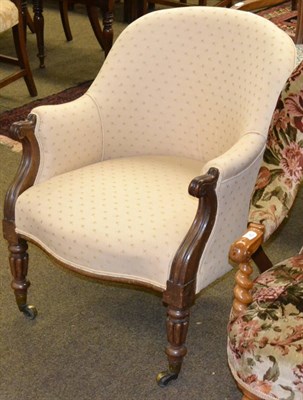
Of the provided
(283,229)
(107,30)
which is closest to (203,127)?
(283,229)

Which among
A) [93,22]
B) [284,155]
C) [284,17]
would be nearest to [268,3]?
[284,17]

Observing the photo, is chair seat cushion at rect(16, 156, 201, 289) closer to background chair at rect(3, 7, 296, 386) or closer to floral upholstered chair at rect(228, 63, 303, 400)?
background chair at rect(3, 7, 296, 386)

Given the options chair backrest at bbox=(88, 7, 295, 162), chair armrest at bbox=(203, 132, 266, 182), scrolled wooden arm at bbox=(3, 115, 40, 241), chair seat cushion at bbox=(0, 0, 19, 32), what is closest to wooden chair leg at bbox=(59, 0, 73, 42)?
chair seat cushion at bbox=(0, 0, 19, 32)

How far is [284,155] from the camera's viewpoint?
189 centimetres

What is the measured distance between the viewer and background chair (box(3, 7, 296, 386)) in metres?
1.89

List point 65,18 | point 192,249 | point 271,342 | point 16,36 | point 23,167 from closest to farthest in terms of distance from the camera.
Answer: point 271,342
point 192,249
point 23,167
point 16,36
point 65,18

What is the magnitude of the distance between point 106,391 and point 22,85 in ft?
7.69

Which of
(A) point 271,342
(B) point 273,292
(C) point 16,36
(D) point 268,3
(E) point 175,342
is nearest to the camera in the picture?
(A) point 271,342

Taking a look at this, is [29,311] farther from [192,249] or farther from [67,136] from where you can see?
[192,249]

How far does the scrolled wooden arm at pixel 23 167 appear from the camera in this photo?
2.08 metres

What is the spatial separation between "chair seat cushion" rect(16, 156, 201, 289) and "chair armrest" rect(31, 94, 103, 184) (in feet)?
0.14

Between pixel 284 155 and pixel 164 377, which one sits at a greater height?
pixel 284 155

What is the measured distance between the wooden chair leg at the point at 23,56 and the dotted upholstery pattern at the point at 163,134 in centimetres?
149

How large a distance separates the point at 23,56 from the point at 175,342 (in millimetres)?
2191
